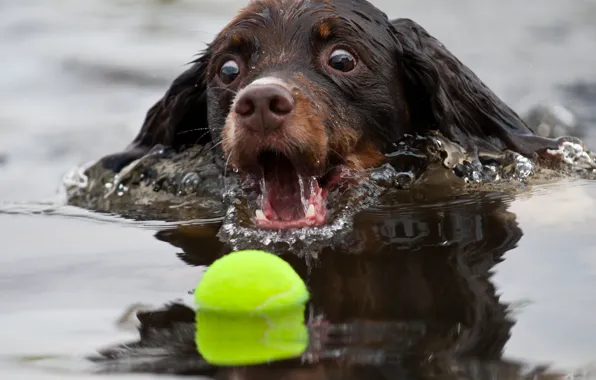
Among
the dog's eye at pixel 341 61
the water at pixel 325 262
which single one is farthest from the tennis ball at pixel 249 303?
the dog's eye at pixel 341 61

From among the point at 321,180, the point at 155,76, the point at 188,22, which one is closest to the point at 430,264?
the point at 321,180

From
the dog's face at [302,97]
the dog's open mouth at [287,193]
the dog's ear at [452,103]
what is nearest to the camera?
the dog's face at [302,97]

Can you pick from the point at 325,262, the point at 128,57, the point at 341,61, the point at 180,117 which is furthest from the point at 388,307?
the point at 128,57

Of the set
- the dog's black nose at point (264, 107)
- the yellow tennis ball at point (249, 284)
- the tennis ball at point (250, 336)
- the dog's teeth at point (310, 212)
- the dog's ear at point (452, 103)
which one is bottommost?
the tennis ball at point (250, 336)

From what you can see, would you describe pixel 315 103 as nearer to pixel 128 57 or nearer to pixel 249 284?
pixel 249 284

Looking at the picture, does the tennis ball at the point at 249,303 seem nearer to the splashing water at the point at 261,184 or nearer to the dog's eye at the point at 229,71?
the splashing water at the point at 261,184

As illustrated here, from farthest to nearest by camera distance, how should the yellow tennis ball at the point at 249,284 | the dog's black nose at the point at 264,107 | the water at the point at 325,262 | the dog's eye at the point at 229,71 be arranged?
1. the dog's eye at the point at 229,71
2. the dog's black nose at the point at 264,107
3. the yellow tennis ball at the point at 249,284
4. the water at the point at 325,262
